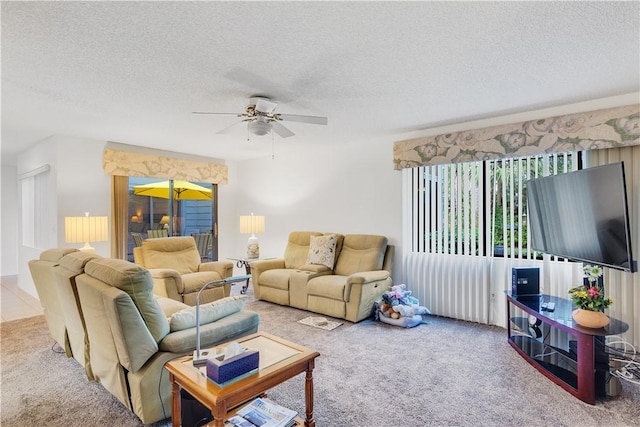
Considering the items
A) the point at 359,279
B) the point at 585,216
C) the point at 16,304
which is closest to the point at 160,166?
the point at 16,304

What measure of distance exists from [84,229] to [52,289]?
1.45 meters

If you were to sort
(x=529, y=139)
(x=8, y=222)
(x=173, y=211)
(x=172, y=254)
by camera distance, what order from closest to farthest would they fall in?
(x=529, y=139), (x=172, y=254), (x=173, y=211), (x=8, y=222)

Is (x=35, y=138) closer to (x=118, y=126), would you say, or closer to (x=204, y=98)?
(x=118, y=126)

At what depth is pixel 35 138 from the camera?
4.62 m

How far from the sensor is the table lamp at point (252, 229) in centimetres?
538

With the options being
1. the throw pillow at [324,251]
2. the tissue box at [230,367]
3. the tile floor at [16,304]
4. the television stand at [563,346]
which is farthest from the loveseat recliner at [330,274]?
the tile floor at [16,304]

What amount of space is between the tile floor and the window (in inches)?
201

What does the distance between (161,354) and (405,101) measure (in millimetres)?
2853

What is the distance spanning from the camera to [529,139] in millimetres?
3379

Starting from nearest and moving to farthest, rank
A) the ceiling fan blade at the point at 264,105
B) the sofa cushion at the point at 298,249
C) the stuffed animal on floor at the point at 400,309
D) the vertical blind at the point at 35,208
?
the ceiling fan blade at the point at 264,105 → the stuffed animal on floor at the point at 400,309 → the vertical blind at the point at 35,208 → the sofa cushion at the point at 298,249

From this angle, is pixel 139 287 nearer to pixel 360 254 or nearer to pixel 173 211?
pixel 360 254

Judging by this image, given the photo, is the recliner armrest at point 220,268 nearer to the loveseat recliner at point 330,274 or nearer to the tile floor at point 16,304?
the loveseat recliner at point 330,274

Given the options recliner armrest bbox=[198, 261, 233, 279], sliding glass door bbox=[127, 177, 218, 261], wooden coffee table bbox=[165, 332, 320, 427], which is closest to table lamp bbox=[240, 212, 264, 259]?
recliner armrest bbox=[198, 261, 233, 279]

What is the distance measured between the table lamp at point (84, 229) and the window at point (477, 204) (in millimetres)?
3903
